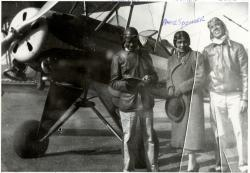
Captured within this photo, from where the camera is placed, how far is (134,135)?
2.09m

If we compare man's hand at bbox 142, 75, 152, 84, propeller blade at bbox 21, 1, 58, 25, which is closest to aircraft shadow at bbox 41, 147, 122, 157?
man's hand at bbox 142, 75, 152, 84

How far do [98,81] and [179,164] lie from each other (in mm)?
781

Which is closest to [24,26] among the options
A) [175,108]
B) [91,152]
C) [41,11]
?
[41,11]

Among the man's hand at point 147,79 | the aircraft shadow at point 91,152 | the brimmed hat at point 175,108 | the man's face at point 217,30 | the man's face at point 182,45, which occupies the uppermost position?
the man's face at point 217,30

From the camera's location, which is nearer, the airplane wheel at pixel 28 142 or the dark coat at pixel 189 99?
the dark coat at pixel 189 99

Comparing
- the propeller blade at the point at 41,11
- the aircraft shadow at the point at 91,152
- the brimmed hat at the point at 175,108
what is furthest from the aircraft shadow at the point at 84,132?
the propeller blade at the point at 41,11

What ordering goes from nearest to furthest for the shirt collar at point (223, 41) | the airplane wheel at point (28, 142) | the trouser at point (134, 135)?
the trouser at point (134, 135) → the shirt collar at point (223, 41) → the airplane wheel at point (28, 142)

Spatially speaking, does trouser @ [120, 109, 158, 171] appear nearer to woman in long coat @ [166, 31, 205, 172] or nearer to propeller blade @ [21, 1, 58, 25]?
woman in long coat @ [166, 31, 205, 172]

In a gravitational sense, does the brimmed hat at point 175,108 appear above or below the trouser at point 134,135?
above

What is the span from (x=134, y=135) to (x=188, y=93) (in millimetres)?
429

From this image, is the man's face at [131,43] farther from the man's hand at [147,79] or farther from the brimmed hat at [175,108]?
the brimmed hat at [175,108]

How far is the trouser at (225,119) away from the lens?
6.96 feet

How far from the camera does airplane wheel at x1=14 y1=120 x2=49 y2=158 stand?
7.53ft

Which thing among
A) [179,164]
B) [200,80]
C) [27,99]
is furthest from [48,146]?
[200,80]
